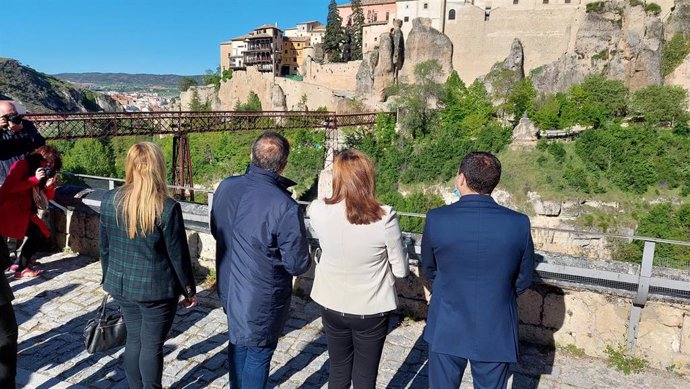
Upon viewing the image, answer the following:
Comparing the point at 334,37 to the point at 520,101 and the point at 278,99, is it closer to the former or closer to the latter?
the point at 278,99

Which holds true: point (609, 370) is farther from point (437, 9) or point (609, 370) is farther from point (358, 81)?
point (437, 9)

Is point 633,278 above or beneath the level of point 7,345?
above

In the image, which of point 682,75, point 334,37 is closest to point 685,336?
point 682,75

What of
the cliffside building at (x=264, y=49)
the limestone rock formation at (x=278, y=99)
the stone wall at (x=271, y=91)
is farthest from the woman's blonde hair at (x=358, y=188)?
the cliffside building at (x=264, y=49)

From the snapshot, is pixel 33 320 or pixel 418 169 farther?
pixel 418 169

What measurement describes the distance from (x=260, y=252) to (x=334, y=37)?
5895 cm

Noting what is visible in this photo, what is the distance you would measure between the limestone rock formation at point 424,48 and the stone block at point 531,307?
44.9m

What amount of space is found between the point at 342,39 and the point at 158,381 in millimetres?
58983

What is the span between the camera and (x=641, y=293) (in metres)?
3.53

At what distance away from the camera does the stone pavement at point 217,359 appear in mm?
3416

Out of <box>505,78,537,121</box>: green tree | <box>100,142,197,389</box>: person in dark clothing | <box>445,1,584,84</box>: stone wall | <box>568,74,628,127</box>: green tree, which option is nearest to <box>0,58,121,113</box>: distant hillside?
<box>445,1,584,84</box>: stone wall

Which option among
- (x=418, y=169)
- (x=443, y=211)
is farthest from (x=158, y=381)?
(x=418, y=169)

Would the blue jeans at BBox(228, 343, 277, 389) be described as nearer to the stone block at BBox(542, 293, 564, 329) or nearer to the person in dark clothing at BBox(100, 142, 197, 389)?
the person in dark clothing at BBox(100, 142, 197, 389)

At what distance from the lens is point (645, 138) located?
106 feet
